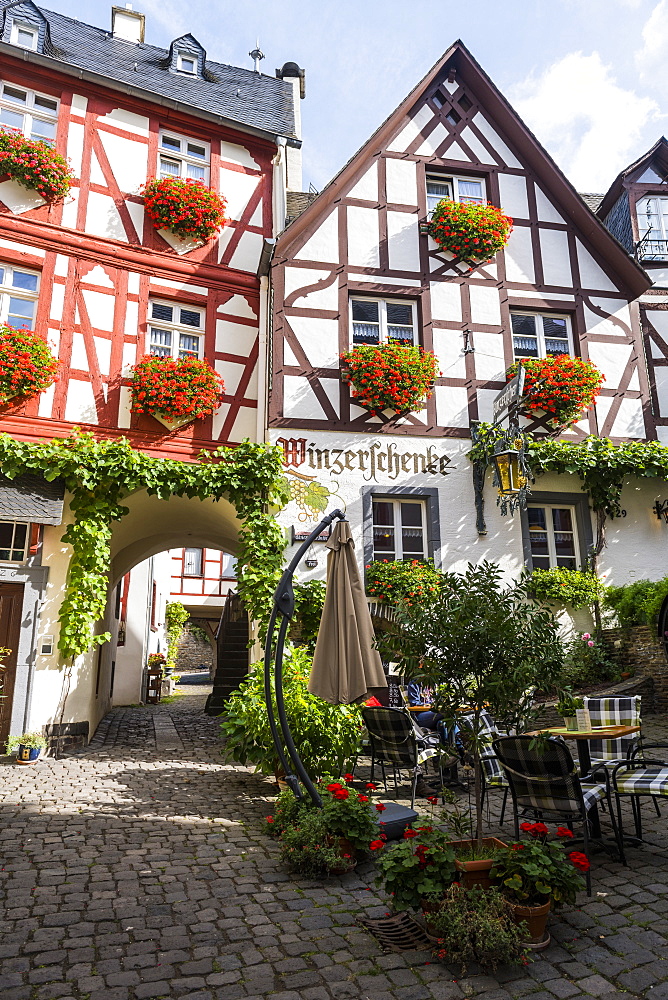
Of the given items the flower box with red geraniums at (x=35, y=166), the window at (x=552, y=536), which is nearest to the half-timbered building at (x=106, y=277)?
the flower box with red geraniums at (x=35, y=166)

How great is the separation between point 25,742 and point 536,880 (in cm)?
672

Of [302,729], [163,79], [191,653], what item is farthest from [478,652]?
[191,653]

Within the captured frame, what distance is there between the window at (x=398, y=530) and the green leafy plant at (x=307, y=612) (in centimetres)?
124

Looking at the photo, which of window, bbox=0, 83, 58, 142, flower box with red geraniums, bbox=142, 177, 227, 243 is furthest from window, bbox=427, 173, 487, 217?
window, bbox=0, 83, 58, 142

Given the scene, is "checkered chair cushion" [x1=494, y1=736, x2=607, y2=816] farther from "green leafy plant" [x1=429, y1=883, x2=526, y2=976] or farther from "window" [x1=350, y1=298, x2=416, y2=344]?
"window" [x1=350, y1=298, x2=416, y2=344]

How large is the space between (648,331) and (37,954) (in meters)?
12.8

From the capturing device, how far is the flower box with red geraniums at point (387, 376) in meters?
10.4

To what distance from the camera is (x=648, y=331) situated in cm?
1270

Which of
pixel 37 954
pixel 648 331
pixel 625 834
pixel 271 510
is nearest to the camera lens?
pixel 37 954

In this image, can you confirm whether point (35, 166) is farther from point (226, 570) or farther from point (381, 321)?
point (226, 570)

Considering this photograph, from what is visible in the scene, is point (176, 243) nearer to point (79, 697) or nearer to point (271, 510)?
point (271, 510)

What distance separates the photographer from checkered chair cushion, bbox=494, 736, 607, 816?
14.7ft

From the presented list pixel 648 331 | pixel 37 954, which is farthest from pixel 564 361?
pixel 37 954

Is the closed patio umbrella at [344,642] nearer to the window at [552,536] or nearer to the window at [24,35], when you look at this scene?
the window at [552,536]
